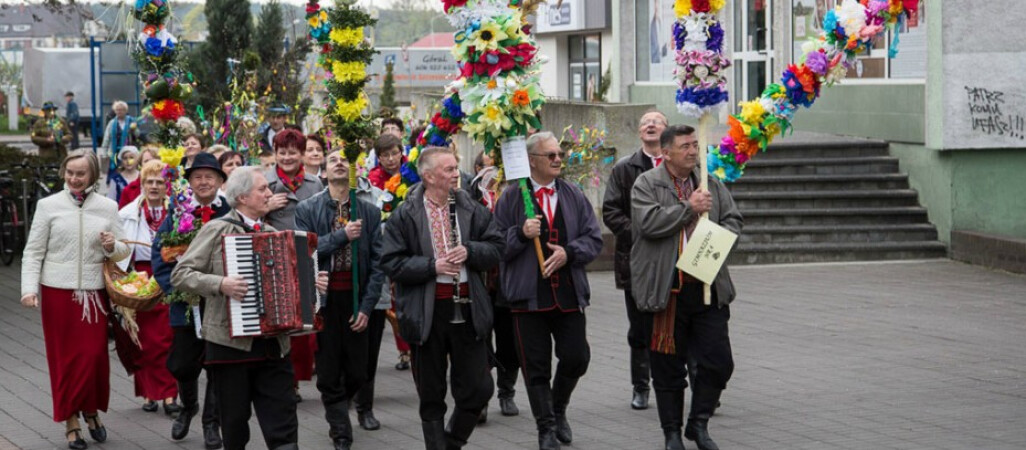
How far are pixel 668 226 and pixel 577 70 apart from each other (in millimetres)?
28846

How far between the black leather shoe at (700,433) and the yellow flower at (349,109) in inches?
106

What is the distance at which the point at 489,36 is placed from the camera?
28.9 ft

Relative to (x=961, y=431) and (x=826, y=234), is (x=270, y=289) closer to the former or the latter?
(x=961, y=431)

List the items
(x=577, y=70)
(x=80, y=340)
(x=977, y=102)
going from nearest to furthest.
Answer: (x=80, y=340) < (x=977, y=102) < (x=577, y=70)

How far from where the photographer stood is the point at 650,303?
8570 mm

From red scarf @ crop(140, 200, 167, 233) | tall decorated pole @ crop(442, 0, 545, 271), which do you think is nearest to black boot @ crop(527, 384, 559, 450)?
tall decorated pole @ crop(442, 0, 545, 271)

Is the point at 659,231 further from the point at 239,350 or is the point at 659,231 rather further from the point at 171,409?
the point at 171,409

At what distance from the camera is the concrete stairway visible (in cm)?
1819

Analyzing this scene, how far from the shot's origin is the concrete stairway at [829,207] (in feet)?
59.7

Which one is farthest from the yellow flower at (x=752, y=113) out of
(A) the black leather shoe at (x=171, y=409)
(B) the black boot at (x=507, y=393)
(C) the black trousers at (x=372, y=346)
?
(A) the black leather shoe at (x=171, y=409)

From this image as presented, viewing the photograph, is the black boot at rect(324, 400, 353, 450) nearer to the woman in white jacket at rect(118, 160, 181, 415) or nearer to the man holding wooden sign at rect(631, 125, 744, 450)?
the woman in white jacket at rect(118, 160, 181, 415)

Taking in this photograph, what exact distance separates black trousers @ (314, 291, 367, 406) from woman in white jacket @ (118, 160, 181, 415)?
61.4 inches

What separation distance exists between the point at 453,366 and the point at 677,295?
4.57 feet

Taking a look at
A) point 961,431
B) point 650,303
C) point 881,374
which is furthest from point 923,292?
point 650,303
